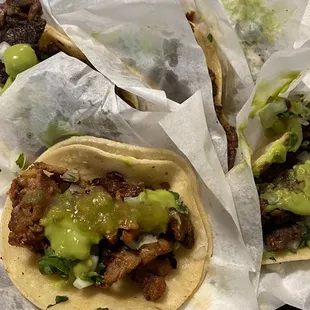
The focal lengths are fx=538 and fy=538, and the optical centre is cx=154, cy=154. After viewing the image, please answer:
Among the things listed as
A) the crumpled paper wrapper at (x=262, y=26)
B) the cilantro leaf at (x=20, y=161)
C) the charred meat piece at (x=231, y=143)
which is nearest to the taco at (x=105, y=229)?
the cilantro leaf at (x=20, y=161)

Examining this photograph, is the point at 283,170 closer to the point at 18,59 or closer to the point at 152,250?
the point at 152,250

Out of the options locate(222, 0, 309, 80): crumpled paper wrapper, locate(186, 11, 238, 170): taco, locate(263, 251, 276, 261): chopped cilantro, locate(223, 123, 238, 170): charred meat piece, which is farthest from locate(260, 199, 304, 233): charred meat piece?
locate(222, 0, 309, 80): crumpled paper wrapper

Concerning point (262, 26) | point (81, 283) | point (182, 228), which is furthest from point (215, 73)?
point (81, 283)

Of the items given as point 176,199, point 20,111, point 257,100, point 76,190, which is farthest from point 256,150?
point 20,111

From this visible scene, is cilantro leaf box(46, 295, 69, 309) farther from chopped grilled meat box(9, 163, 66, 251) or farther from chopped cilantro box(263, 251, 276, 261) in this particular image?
chopped cilantro box(263, 251, 276, 261)

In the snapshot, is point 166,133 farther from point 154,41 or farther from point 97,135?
point 154,41

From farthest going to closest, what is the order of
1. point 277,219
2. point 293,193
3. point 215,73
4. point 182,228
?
point 215,73
point 277,219
point 293,193
point 182,228
